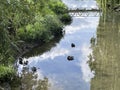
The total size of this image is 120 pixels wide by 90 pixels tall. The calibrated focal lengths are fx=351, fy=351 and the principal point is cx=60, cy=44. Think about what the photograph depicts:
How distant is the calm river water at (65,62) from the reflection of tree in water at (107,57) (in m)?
0.75

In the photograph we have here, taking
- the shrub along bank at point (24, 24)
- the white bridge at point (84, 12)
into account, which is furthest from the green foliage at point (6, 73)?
the white bridge at point (84, 12)

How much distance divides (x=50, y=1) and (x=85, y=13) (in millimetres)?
8614

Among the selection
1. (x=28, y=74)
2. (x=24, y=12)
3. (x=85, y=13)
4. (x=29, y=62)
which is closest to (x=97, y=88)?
(x=28, y=74)

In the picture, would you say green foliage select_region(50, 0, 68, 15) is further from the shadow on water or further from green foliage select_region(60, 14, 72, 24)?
the shadow on water

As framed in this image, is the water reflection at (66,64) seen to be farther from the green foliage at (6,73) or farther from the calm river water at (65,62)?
the green foliage at (6,73)

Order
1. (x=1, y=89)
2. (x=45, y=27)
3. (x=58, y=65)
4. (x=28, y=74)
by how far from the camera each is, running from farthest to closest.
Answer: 1. (x=45, y=27)
2. (x=58, y=65)
3. (x=28, y=74)
4. (x=1, y=89)

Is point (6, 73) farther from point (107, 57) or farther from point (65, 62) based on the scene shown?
point (107, 57)

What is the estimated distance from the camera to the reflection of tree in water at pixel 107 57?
84.6 feet

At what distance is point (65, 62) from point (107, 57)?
391 centimetres

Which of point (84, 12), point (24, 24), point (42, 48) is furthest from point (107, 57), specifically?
point (84, 12)

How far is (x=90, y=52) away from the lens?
35406 mm

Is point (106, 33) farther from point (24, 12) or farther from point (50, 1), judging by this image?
point (24, 12)

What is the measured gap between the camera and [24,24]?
31.5 meters

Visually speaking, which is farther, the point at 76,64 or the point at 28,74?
the point at 76,64
